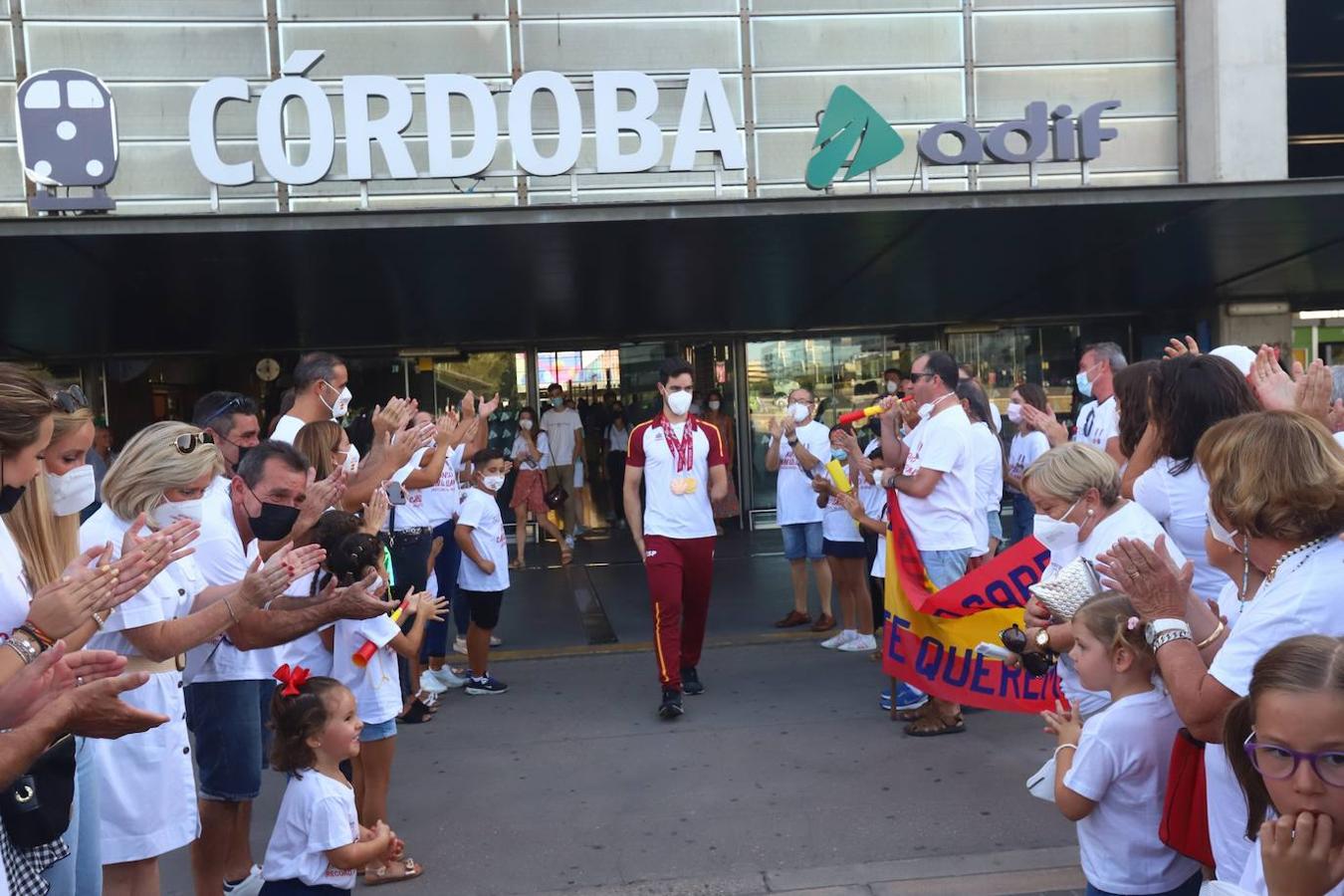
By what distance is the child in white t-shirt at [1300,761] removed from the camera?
5.40 ft

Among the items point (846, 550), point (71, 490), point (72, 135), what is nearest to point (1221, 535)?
point (71, 490)

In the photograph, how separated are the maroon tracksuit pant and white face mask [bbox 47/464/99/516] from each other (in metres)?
3.87

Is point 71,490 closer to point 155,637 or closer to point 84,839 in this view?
point 155,637

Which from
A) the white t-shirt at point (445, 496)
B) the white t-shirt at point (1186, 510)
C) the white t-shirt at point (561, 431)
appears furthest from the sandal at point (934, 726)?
the white t-shirt at point (561, 431)

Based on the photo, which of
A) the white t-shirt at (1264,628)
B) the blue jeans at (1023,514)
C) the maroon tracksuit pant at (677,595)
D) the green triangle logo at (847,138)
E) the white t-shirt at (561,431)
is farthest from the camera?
the white t-shirt at (561,431)

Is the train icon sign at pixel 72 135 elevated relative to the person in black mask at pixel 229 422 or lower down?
elevated

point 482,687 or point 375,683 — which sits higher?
point 375,683

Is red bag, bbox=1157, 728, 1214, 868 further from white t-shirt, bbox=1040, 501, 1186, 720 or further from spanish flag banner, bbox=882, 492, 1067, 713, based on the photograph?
spanish flag banner, bbox=882, 492, 1067, 713

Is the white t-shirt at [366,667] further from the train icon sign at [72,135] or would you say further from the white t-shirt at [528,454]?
the white t-shirt at [528,454]

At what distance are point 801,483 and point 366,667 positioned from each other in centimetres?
465

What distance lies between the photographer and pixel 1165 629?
2434mm

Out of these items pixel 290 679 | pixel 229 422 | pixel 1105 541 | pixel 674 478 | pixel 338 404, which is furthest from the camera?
pixel 674 478

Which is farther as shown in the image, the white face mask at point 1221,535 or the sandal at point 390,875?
the sandal at point 390,875

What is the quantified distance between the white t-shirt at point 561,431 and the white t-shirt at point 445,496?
7.21 m
